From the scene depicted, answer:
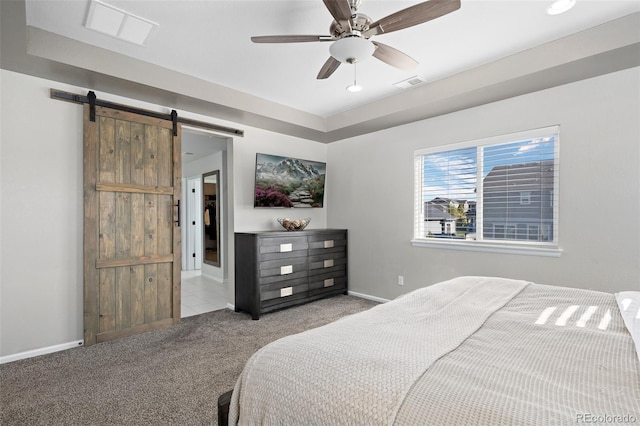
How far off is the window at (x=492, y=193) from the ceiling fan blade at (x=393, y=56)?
1.65 m

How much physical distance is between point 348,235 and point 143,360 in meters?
3.07

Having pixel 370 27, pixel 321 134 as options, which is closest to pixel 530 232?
pixel 370 27

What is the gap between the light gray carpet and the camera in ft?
6.35

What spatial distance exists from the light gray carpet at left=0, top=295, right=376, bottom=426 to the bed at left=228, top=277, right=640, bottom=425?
3.74 feet

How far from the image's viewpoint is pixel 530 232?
3.24 metres

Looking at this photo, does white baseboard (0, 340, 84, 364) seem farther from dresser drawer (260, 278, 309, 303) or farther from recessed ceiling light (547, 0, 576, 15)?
recessed ceiling light (547, 0, 576, 15)

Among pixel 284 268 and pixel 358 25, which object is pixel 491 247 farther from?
pixel 358 25

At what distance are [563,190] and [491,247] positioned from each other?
85 cm

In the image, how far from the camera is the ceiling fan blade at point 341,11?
1760mm

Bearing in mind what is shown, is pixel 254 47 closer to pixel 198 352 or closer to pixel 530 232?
pixel 198 352

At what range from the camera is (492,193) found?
3521mm

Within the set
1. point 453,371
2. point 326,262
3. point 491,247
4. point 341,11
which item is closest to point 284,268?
point 326,262

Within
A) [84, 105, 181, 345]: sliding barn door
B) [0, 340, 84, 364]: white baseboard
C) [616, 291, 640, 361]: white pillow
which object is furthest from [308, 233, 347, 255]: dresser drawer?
[616, 291, 640, 361]: white pillow

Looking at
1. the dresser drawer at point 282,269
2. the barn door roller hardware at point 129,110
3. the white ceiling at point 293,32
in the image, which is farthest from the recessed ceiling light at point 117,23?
the dresser drawer at point 282,269
